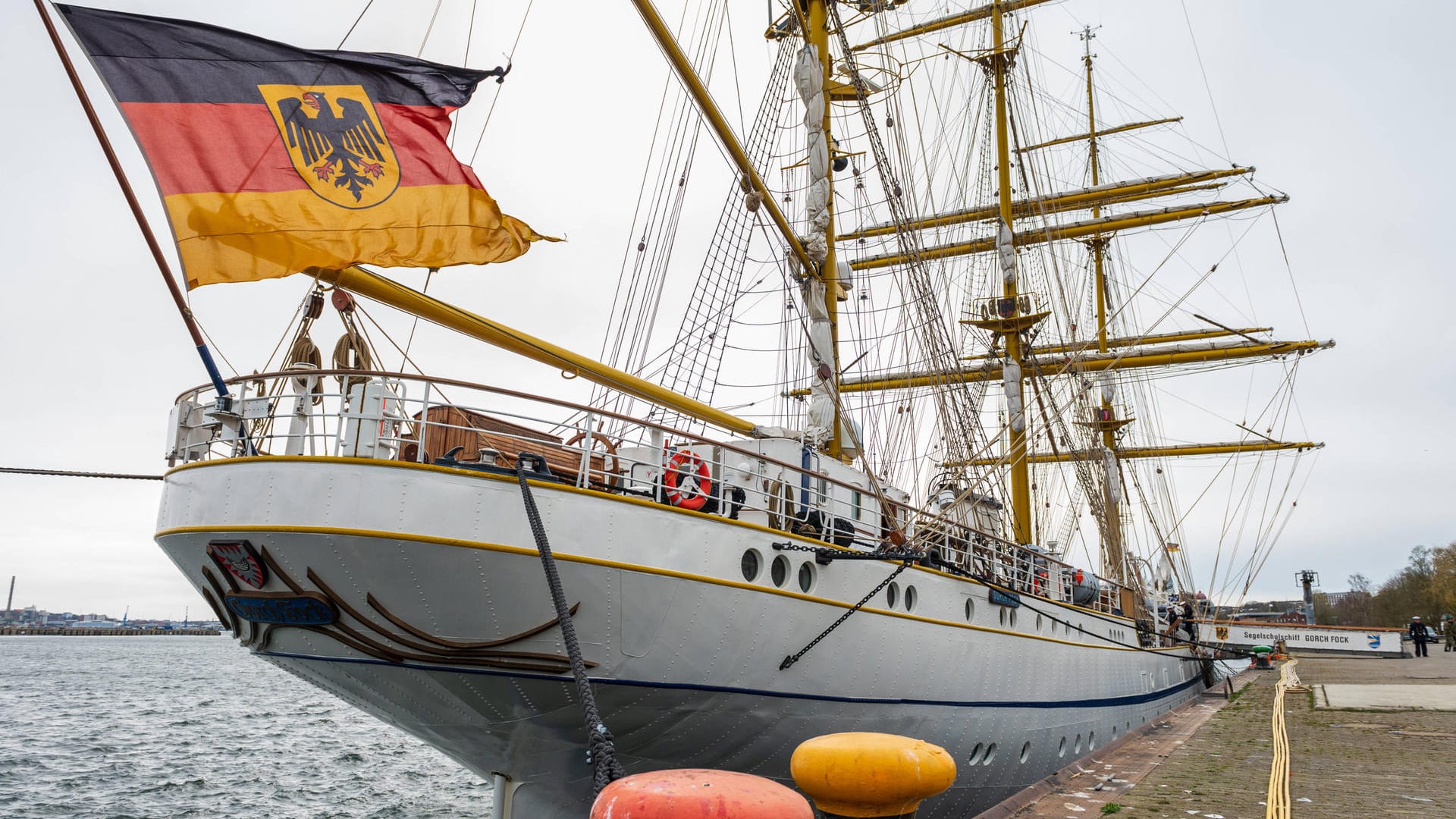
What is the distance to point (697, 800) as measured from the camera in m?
4.08

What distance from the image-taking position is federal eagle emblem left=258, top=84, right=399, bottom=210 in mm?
7465

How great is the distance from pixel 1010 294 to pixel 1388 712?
539 inches

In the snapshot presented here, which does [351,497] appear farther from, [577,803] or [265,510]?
[577,803]

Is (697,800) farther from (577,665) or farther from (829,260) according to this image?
(829,260)

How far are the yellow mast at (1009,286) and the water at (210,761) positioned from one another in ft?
49.4

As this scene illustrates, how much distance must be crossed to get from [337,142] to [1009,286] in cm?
2115

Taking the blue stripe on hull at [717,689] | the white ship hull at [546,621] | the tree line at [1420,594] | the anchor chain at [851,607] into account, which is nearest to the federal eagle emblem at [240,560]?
the white ship hull at [546,621]

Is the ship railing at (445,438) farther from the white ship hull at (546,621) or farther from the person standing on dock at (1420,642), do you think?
the person standing on dock at (1420,642)

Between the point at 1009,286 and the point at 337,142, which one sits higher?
the point at 1009,286

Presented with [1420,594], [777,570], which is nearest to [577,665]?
[777,570]

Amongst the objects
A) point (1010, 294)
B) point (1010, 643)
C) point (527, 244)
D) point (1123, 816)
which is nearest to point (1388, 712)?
point (1010, 643)

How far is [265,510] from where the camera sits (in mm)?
7062

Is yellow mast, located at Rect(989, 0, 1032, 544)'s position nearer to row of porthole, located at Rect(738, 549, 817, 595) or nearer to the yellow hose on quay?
the yellow hose on quay

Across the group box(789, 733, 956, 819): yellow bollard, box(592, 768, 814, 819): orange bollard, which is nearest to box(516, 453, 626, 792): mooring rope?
box(592, 768, 814, 819): orange bollard
